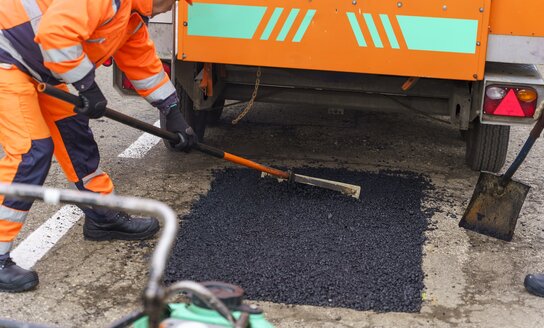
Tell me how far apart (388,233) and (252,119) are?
2558mm

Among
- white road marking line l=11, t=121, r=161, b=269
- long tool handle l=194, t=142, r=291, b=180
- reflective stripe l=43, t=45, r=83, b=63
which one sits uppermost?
reflective stripe l=43, t=45, r=83, b=63

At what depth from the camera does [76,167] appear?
3.91 metres

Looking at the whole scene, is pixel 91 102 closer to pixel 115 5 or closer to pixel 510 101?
pixel 115 5

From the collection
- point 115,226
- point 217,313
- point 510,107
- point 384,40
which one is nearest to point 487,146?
point 510,107

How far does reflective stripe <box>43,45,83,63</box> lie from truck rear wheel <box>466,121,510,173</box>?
9.57 feet

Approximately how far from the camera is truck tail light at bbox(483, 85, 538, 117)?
4363 millimetres

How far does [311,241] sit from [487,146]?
68.7 inches

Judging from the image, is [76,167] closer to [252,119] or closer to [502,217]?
[502,217]

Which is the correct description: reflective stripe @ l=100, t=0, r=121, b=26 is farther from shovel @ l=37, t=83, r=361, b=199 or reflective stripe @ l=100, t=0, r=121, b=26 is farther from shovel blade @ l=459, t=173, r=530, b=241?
shovel blade @ l=459, t=173, r=530, b=241

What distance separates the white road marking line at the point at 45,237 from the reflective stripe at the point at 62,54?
109 centimetres

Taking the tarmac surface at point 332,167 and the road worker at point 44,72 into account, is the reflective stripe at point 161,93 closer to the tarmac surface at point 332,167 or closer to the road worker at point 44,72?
the road worker at point 44,72

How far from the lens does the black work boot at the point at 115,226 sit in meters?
4.01

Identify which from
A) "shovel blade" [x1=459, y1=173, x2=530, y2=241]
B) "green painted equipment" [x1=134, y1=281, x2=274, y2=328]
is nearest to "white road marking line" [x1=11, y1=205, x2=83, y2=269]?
"green painted equipment" [x1=134, y1=281, x2=274, y2=328]

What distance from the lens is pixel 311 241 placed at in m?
4.09
